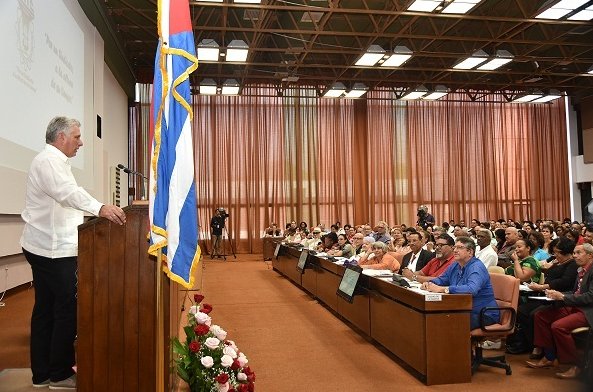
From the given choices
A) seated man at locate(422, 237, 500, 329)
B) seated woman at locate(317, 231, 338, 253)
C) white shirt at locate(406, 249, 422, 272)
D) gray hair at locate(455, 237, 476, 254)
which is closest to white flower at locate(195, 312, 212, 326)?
seated man at locate(422, 237, 500, 329)

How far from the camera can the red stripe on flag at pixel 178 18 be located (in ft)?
7.93

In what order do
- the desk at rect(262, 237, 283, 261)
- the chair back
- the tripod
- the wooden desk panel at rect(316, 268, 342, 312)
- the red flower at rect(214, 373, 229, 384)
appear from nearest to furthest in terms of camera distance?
the red flower at rect(214, 373, 229, 384), the chair back, the wooden desk panel at rect(316, 268, 342, 312), the desk at rect(262, 237, 283, 261), the tripod

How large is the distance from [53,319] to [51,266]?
0.95ft

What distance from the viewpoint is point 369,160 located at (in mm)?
16906

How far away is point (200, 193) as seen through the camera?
51.8ft

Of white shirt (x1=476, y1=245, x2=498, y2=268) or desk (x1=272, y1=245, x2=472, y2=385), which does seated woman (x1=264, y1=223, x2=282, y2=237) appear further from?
desk (x1=272, y1=245, x2=472, y2=385)

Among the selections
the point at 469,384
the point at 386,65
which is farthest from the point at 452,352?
the point at 386,65

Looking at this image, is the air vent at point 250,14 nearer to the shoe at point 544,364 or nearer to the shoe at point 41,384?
the shoe at point 544,364

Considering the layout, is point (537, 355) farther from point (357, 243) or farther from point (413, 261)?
point (357, 243)

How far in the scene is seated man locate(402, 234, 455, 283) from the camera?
545 centimetres

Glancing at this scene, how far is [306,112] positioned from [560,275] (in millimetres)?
12368

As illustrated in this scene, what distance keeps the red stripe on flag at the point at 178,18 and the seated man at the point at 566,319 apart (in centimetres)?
365

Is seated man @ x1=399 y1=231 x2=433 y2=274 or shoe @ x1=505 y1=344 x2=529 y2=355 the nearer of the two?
shoe @ x1=505 y1=344 x2=529 y2=355

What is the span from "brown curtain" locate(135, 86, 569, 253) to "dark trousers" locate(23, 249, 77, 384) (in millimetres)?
13207
